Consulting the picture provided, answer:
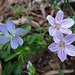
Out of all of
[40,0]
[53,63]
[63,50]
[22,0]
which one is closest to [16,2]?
[22,0]

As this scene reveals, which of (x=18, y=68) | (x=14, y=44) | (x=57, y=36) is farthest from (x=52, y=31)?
(x=18, y=68)

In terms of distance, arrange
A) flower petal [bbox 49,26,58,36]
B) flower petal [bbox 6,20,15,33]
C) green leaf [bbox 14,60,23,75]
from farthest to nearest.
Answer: green leaf [bbox 14,60,23,75] → flower petal [bbox 49,26,58,36] → flower petal [bbox 6,20,15,33]

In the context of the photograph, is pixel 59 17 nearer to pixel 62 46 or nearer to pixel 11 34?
pixel 62 46

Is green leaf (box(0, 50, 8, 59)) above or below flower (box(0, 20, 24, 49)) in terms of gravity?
below

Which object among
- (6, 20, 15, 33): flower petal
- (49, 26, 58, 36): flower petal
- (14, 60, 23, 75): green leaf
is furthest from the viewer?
(14, 60, 23, 75): green leaf

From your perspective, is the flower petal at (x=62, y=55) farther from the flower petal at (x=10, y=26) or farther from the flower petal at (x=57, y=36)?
the flower petal at (x=10, y=26)

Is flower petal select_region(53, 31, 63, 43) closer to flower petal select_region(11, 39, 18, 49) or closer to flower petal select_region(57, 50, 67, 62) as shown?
flower petal select_region(57, 50, 67, 62)

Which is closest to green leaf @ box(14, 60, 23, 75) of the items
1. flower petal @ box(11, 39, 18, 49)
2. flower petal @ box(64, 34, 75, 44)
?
flower petal @ box(11, 39, 18, 49)

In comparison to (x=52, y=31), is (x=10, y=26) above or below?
above
